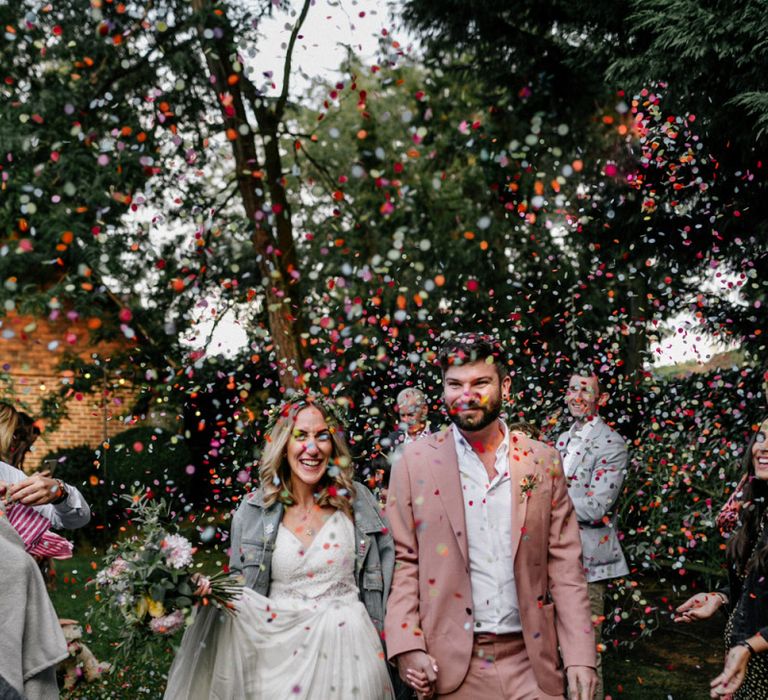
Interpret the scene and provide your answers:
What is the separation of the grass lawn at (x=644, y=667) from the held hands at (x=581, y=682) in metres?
3.10

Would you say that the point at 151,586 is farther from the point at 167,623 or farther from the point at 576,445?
the point at 576,445

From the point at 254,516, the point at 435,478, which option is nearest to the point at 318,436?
the point at 254,516

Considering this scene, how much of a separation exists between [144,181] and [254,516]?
8.68m

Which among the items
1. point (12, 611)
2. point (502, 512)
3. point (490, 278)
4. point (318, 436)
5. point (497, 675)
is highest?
point (490, 278)

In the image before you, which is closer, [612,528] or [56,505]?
[56,505]

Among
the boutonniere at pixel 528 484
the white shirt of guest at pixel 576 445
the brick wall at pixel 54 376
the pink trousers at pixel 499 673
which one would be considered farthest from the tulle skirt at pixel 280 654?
the brick wall at pixel 54 376

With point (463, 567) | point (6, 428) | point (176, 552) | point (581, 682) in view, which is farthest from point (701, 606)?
point (6, 428)

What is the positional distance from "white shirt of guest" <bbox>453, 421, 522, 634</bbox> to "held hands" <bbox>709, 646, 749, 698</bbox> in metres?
0.72

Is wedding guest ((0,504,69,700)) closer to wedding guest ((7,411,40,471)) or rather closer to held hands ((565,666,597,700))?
wedding guest ((7,411,40,471))

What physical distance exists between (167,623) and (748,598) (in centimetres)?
224

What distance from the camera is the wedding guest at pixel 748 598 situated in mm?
3061

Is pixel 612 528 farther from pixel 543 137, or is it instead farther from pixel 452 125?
pixel 452 125

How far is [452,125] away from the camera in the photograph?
15.4 m

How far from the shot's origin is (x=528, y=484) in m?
3.25
